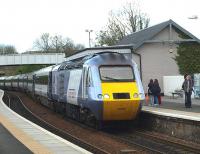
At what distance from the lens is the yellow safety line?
12545mm

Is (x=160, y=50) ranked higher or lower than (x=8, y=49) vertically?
lower

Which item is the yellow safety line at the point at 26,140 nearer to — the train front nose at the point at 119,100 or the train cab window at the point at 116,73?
the train front nose at the point at 119,100

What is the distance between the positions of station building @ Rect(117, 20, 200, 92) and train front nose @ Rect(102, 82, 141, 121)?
74.4ft

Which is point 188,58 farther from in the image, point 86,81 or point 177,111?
point 86,81

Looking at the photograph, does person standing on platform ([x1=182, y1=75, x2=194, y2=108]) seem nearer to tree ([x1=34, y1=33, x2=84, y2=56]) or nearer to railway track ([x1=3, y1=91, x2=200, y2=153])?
railway track ([x1=3, y1=91, x2=200, y2=153])

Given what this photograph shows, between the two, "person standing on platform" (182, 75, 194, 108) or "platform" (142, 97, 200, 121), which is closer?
"platform" (142, 97, 200, 121)

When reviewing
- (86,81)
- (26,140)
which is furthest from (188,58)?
(26,140)

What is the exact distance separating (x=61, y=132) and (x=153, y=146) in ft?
18.0

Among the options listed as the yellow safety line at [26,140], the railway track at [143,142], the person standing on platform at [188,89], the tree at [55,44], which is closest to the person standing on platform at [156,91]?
the person standing on platform at [188,89]

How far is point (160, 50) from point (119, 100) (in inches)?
984

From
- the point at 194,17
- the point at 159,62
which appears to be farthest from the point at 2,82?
the point at 194,17

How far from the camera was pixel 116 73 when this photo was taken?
19.1 m

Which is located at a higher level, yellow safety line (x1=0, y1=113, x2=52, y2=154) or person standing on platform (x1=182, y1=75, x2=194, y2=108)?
person standing on platform (x1=182, y1=75, x2=194, y2=108)

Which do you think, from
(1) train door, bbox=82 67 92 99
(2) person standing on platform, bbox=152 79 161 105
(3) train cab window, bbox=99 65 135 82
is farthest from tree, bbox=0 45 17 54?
(3) train cab window, bbox=99 65 135 82
